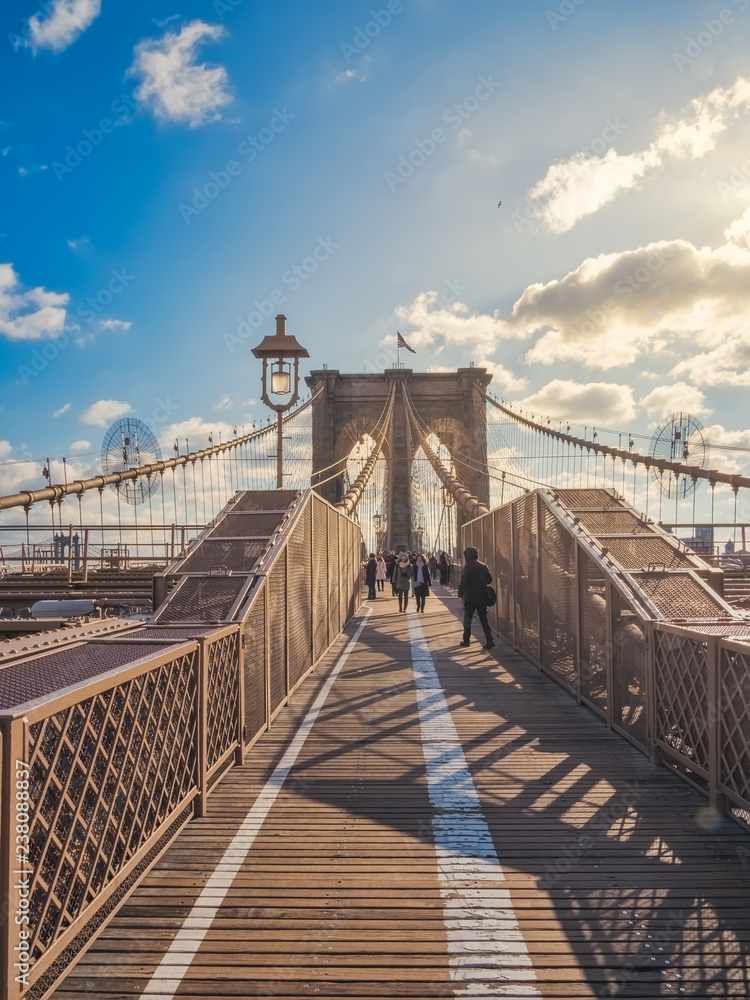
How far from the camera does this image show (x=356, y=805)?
416 cm

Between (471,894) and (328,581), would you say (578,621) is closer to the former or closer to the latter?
(471,894)

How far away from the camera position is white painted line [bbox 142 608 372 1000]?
2506mm

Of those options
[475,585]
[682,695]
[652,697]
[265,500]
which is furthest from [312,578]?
[682,695]

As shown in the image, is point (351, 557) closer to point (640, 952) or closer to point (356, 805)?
point (356, 805)

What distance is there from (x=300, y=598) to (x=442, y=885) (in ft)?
15.0

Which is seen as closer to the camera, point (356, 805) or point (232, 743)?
point (356, 805)

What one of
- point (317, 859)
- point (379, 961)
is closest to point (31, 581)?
point (317, 859)

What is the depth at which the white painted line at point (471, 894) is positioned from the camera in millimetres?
2518

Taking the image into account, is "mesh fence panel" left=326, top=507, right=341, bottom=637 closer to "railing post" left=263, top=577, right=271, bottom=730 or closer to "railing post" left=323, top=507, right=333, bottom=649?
"railing post" left=323, top=507, right=333, bottom=649

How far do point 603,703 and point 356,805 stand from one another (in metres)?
2.75

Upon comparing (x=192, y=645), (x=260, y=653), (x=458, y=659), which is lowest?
(x=458, y=659)

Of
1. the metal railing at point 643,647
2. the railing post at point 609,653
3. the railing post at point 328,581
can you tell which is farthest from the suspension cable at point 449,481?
the railing post at point 609,653

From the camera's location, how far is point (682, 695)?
14.6ft

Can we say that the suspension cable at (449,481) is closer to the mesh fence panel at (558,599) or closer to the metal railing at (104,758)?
the mesh fence panel at (558,599)
